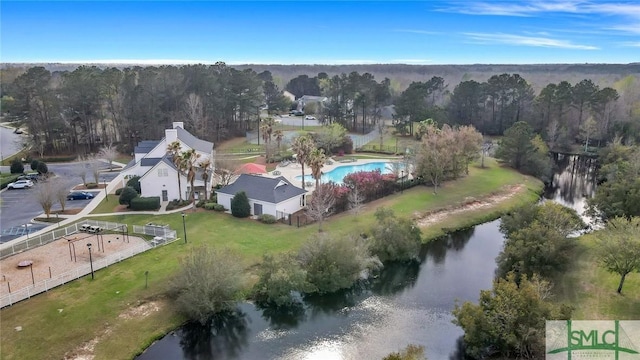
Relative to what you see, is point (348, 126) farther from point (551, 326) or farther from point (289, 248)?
point (551, 326)

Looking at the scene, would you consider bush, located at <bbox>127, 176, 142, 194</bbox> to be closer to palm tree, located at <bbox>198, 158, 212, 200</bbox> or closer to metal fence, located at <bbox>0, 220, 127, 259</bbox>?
palm tree, located at <bbox>198, 158, 212, 200</bbox>

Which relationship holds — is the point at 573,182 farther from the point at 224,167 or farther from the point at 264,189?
the point at 224,167

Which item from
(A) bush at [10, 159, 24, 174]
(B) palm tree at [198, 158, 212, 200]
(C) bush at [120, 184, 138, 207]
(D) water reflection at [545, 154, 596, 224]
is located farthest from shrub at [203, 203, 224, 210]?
(D) water reflection at [545, 154, 596, 224]

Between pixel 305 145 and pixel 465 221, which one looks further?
pixel 305 145

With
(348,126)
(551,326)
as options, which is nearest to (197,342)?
(551,326)

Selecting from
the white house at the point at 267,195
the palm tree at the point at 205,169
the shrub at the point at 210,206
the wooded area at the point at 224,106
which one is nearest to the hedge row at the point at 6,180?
the wooded area at the point at 224,106
